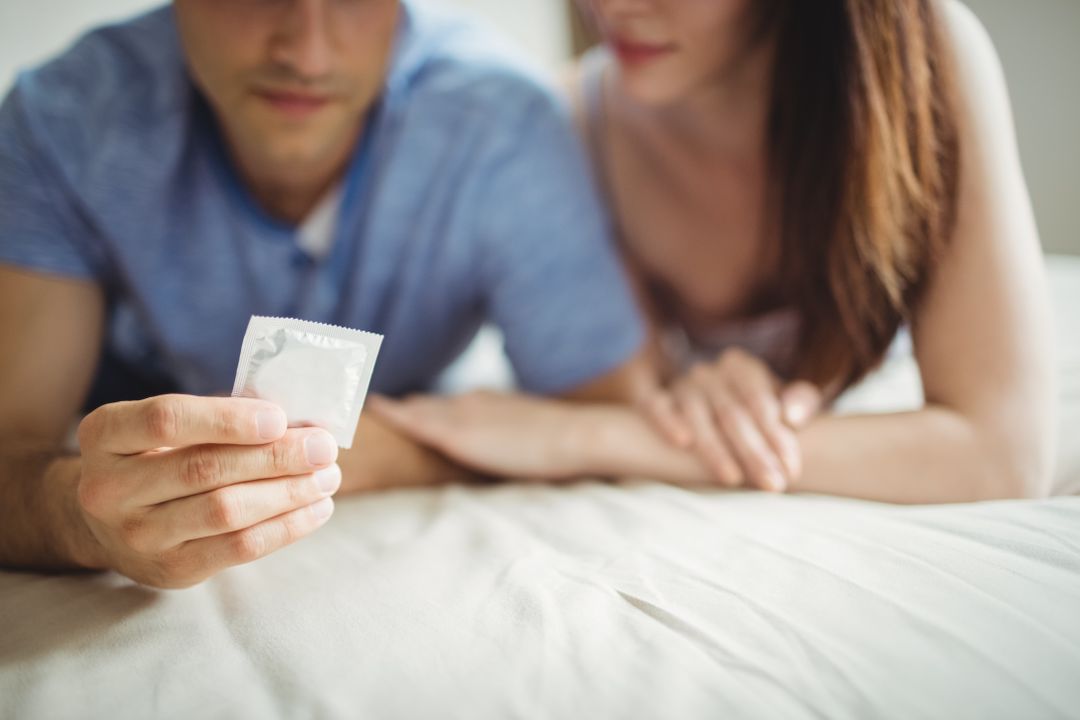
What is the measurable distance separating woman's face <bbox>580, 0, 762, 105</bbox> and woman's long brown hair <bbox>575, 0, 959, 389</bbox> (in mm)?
56

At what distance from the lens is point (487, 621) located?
517mm

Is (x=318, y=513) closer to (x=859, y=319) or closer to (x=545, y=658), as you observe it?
(x=545, y=658)

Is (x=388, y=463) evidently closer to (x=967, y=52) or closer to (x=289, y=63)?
(x=289, y=63)

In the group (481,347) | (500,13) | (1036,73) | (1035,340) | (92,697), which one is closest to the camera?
(92,697)

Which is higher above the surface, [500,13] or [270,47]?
[500,13]

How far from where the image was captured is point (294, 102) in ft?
2.69

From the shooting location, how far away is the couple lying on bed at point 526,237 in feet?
2.46

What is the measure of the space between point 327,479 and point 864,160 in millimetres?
620

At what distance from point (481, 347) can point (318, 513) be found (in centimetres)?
95

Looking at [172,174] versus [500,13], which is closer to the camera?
[172,174]

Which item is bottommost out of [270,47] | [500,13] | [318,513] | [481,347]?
[481,347]

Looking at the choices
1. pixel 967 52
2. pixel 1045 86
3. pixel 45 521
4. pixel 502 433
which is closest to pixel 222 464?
pixel 45 521

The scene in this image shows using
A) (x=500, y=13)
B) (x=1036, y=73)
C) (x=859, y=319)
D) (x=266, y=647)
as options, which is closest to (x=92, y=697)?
(x=266, y=647)

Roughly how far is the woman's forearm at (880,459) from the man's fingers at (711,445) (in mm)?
16
